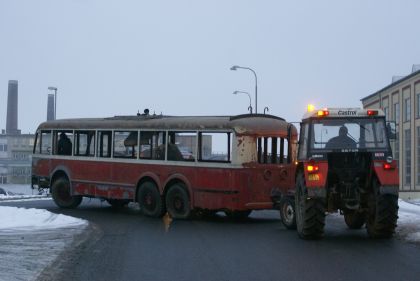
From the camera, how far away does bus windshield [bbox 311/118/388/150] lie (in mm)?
13328

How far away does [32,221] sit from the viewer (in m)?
17.6

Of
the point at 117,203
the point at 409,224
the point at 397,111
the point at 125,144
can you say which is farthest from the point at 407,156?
the point at 409,224

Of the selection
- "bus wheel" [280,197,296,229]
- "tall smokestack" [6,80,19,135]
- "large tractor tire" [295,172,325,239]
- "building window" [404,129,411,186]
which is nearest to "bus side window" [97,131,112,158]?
"bus wheel" [280,197,296,229]

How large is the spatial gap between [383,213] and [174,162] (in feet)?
24.5

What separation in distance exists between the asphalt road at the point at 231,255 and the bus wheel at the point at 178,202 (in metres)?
1.85

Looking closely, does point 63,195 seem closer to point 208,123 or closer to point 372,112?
point 208,123

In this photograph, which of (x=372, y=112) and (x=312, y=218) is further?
(x=372, y=112)

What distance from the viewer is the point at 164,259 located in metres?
11.0

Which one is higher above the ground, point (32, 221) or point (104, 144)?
point (104, 144)

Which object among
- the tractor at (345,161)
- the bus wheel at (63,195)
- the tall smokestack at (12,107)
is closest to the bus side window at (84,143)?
the bus wheel at (63,195)

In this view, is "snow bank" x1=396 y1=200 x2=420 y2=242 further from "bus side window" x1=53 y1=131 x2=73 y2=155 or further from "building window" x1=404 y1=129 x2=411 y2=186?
"building window" x1=404 y1=129 x2=411 y2=186

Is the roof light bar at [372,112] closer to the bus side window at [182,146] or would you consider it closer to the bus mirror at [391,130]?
the bus mirror at [391,130]

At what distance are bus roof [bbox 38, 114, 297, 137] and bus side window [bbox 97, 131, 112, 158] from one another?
23cm

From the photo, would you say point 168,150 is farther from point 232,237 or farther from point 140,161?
point 232,237
